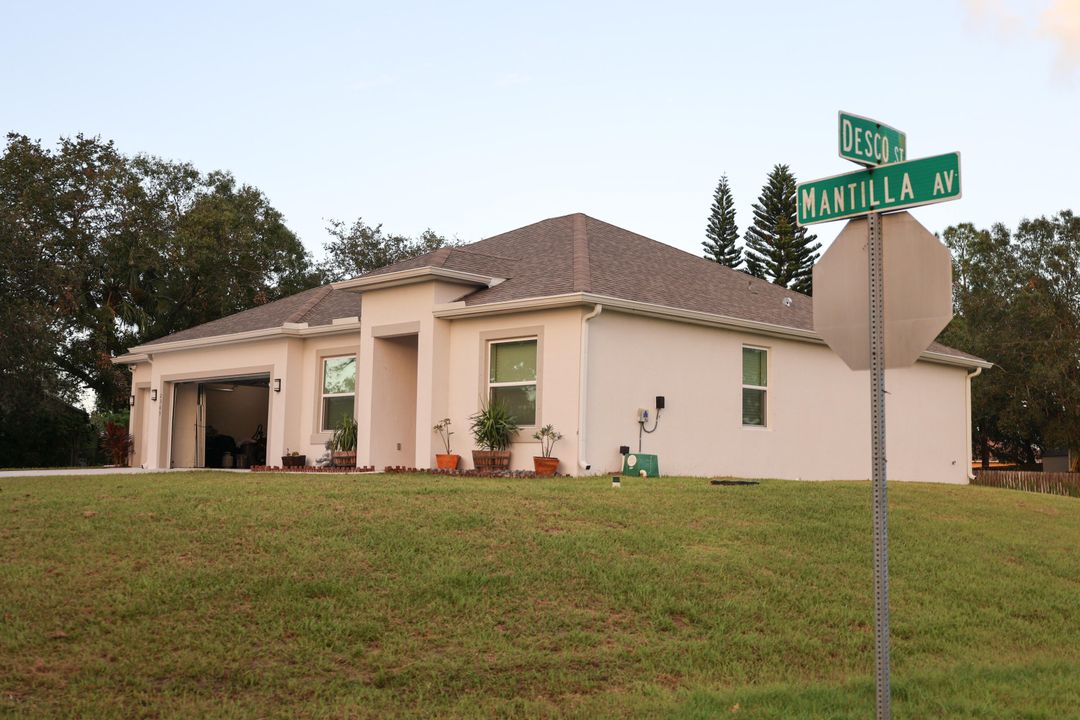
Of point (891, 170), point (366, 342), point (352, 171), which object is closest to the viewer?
point (891, 170)

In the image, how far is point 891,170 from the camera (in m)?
5.26

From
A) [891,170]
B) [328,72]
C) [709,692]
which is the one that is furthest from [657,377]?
[891,170]

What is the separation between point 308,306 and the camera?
22844 mm

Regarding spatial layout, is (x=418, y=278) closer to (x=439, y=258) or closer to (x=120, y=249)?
(x=439, y=258)

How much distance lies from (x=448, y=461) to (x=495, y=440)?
1.08 meters

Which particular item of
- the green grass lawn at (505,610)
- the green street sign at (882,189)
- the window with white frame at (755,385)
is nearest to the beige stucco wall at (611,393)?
the window with white frame at (755,385)

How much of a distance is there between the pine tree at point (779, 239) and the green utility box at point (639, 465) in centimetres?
3133

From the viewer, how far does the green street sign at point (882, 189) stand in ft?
16.8

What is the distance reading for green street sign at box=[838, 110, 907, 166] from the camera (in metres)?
5.29

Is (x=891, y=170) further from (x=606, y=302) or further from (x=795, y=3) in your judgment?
(x=795, y=3)

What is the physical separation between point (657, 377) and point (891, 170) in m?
11.9

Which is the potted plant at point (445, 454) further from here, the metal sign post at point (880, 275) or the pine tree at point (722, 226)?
the pine tree at point (722, 226)

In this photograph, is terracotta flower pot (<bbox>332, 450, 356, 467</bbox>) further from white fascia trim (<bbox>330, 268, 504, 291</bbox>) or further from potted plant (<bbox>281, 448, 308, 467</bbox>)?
white fascia trim (<bbox>330, 268, 504, 291</bbox>)

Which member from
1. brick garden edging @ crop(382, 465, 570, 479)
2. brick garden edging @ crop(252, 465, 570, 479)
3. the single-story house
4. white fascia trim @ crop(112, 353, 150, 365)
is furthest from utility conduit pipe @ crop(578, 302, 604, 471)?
white fascia trim @ crop(112, 353, 150, 365)
